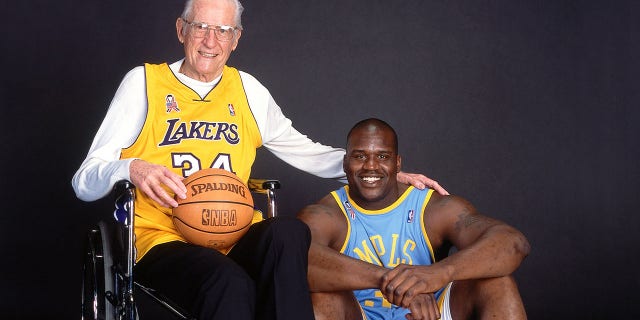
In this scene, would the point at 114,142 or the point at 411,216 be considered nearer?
the point at 114,142

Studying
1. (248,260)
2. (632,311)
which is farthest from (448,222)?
(632,311)

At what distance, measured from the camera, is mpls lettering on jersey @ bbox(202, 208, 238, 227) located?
3123 mm

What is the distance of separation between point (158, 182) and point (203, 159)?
46cm

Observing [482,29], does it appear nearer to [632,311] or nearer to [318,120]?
[318,120]

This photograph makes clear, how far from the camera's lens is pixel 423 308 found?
317cm

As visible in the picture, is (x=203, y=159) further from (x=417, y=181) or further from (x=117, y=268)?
(x=417, y=181)

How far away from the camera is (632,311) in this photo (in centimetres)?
546

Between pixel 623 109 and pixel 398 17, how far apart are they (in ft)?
5.08

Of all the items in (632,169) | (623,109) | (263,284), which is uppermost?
(623,109)

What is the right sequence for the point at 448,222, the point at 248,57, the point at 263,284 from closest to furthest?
1. the point at 263,284
2. the point at 448,222
3. the point at 248,57

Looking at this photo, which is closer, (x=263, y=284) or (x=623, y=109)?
(x=263, y=284)

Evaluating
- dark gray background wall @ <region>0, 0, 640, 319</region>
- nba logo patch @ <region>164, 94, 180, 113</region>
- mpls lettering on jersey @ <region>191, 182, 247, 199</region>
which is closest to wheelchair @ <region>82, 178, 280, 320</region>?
mpls lettering on jersey @ <region>191, 182, 247, 199</region>

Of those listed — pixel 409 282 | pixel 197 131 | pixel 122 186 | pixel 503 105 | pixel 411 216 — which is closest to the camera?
pixel 122 186

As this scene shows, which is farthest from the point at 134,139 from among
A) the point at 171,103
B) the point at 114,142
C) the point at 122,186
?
the point at 122,186
